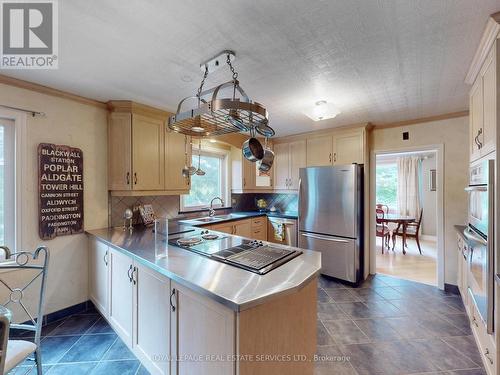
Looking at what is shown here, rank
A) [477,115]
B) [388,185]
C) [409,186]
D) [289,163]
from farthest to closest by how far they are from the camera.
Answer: [388,185] → [409,186] → [289,163] → [477,115]

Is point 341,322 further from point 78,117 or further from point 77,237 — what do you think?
point 78,117

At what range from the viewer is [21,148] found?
1987 millimetres

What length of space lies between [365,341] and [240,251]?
1413 millimetres

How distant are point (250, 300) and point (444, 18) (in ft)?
5.74

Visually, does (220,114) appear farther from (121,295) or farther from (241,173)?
(241,173)

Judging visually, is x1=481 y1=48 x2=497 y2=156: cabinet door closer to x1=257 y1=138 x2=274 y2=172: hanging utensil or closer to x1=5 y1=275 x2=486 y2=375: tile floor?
x1=257 y1=138 x2=274 y2=172: hanging utensil

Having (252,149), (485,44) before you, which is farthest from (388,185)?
(252,149)

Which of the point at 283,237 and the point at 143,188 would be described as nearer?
the point at 143,188

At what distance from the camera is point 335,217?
126 inches

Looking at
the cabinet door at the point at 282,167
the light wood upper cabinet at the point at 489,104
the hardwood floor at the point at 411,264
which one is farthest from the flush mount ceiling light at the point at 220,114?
the hardwood floor at the point at 411,264

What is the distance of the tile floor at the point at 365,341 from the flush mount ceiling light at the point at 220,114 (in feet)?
5.85

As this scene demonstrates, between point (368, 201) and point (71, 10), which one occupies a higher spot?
point (71, 10)

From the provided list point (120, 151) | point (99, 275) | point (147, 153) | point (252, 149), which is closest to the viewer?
point (252, 149)

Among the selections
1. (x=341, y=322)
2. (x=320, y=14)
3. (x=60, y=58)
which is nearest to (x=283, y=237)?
(x=341, y=322)
